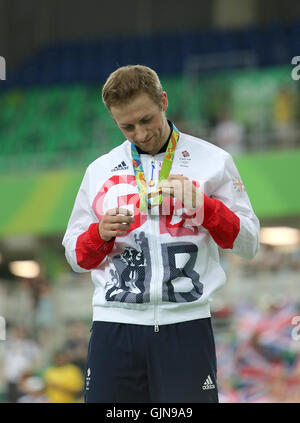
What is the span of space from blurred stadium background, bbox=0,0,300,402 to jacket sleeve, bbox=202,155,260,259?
454cm

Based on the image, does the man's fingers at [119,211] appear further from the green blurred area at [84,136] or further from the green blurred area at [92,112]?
the green blurred area at [92,112]

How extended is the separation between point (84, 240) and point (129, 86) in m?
0.47

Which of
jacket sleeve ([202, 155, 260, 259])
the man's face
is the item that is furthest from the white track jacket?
the man's face

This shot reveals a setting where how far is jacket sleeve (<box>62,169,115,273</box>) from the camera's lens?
228 centimetres

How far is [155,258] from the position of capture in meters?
2.26

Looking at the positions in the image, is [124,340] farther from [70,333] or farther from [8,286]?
[8,286]

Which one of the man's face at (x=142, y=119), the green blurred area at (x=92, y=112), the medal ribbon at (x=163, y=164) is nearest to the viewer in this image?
the man's face at (x=142, y=119)

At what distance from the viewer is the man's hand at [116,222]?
2172 millimetres

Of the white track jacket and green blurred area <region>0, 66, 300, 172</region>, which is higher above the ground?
green blurred area <region>0, 66, 300, 172</region>

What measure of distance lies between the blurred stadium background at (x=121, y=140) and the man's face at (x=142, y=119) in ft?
14.9

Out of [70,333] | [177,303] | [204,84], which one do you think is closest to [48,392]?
[70,333]

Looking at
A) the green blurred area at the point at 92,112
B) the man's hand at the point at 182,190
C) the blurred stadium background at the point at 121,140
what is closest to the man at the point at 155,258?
the man's hand at the point at 182,190

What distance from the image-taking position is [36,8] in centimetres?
1524

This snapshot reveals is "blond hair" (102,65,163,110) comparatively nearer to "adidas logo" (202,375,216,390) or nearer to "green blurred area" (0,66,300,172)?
"adidas logo" (202,375,216,390)
